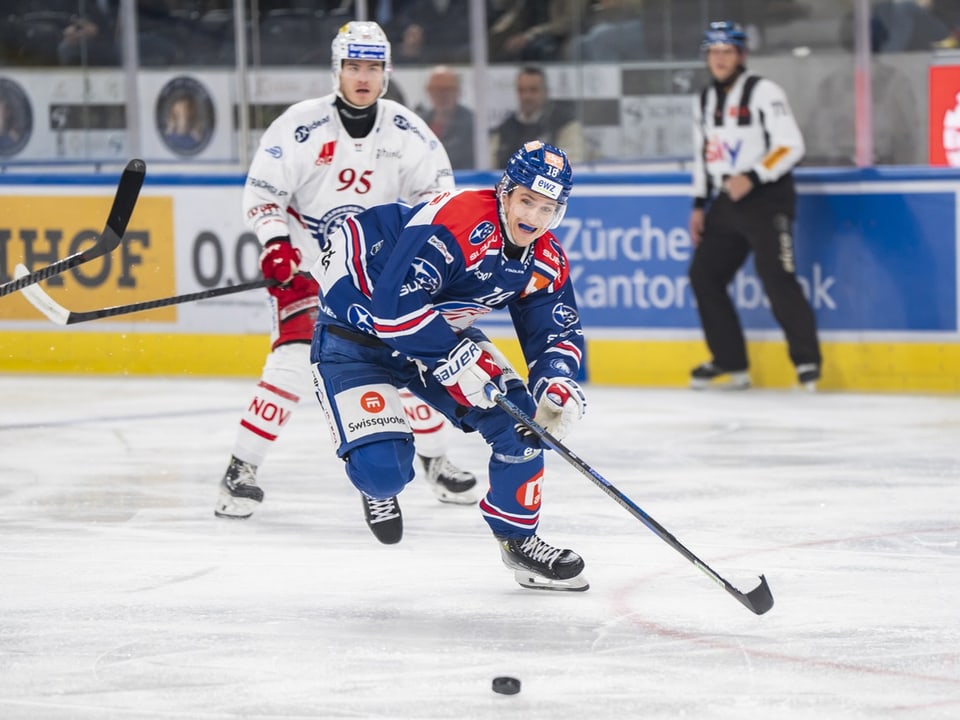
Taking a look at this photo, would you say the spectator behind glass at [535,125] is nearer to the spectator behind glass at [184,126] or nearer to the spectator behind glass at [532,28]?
the spectator behind glass at [532,28]

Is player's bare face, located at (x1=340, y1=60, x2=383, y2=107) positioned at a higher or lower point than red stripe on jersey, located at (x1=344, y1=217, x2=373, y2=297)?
higher

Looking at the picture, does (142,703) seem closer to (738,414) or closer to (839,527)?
(839,527)

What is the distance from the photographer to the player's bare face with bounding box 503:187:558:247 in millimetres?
3773

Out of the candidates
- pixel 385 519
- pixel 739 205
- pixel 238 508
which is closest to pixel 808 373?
pixel 739 205

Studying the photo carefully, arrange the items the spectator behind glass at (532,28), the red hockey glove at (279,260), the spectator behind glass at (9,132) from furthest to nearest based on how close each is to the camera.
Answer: the spectator behind glass at (9,132)
the spectator behind glass at (532,28)
the red hockey glove at (279,260)

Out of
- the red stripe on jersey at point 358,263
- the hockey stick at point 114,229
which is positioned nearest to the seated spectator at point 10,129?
the hockey stick at point 114,229

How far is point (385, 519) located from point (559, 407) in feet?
2.68

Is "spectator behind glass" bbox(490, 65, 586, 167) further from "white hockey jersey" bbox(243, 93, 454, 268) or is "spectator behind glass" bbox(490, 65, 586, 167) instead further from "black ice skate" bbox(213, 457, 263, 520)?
"black ice skate" bbox(213, 457, 263, 520)

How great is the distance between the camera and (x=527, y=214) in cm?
378

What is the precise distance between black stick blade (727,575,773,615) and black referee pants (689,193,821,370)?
3.39 metres

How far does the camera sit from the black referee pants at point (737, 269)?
22.9ft

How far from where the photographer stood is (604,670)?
11.0ft

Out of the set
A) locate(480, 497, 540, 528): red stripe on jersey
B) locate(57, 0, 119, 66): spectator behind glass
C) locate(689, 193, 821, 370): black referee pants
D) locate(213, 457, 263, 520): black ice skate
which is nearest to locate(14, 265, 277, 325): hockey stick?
locate(213, 457, 263, 520): black ice skate

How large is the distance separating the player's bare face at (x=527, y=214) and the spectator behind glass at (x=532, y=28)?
4040 mm
